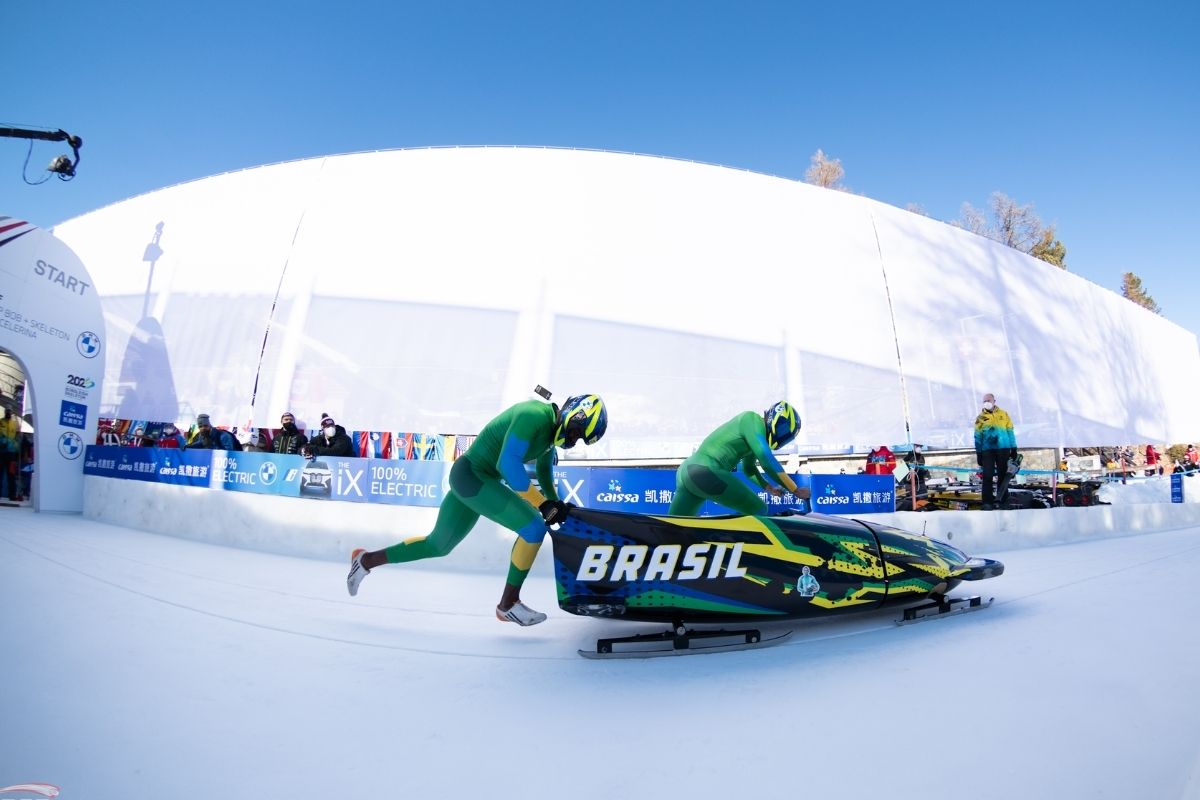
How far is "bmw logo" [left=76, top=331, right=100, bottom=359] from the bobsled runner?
8.29m

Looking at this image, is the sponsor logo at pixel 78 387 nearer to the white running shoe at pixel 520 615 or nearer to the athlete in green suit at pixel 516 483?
the athlete in green suit at pixel 516 483

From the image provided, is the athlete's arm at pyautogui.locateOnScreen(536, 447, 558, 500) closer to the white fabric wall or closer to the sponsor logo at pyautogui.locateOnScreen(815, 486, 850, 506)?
the sponsor logo at pyautogui.locateOnScreen(815, 486, 850, 506)

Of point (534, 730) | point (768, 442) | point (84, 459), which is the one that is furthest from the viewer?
point (84, 459)

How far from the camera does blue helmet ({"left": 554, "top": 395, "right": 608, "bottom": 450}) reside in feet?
7.75

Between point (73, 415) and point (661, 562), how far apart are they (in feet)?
Result: 27.8

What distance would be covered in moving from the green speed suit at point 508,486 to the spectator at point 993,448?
5.36m

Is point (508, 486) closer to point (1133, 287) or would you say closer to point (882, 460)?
point (882, 460)

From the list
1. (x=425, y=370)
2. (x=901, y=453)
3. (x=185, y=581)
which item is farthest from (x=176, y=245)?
(x=901, y=453)

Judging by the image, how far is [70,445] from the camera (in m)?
6.84

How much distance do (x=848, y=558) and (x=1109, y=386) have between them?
1493 cm

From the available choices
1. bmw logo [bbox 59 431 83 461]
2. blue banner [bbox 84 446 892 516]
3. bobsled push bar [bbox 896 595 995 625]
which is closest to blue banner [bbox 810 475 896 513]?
blue banner [bbox 84 446 892 516]

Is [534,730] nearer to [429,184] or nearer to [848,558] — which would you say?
[848,558]

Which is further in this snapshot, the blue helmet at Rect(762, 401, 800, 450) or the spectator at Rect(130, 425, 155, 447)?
the spectator at Rect(130, 425, 155, 447)

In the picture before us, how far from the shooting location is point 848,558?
2361 mm
